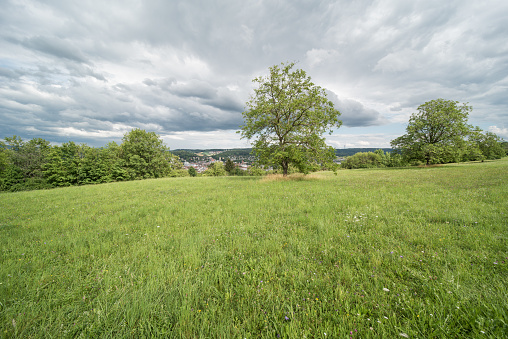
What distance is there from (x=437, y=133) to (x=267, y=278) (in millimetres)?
50616

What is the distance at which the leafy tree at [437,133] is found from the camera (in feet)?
107

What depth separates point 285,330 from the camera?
2.19m

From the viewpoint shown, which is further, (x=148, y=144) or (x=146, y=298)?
(x=148, y=144)

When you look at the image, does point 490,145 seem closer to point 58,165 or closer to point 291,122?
point 291,122

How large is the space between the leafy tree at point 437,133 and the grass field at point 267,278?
39.7 metres

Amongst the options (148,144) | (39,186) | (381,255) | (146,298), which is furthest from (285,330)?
(39,186)

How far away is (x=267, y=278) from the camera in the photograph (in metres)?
3.20

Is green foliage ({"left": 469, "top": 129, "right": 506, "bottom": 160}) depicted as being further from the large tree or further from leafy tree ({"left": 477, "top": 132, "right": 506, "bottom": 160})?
the large tree

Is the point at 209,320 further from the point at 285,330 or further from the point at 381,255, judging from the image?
the point at 381,255

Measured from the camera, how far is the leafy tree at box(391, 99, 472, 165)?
3253 cm

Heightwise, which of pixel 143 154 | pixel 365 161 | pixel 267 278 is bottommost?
pixel 365 161

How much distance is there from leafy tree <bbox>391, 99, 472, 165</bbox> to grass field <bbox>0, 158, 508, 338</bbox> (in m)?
39.7

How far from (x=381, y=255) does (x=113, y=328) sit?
4.89 metres

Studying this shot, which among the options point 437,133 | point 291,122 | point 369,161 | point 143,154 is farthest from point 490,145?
point 143,154
